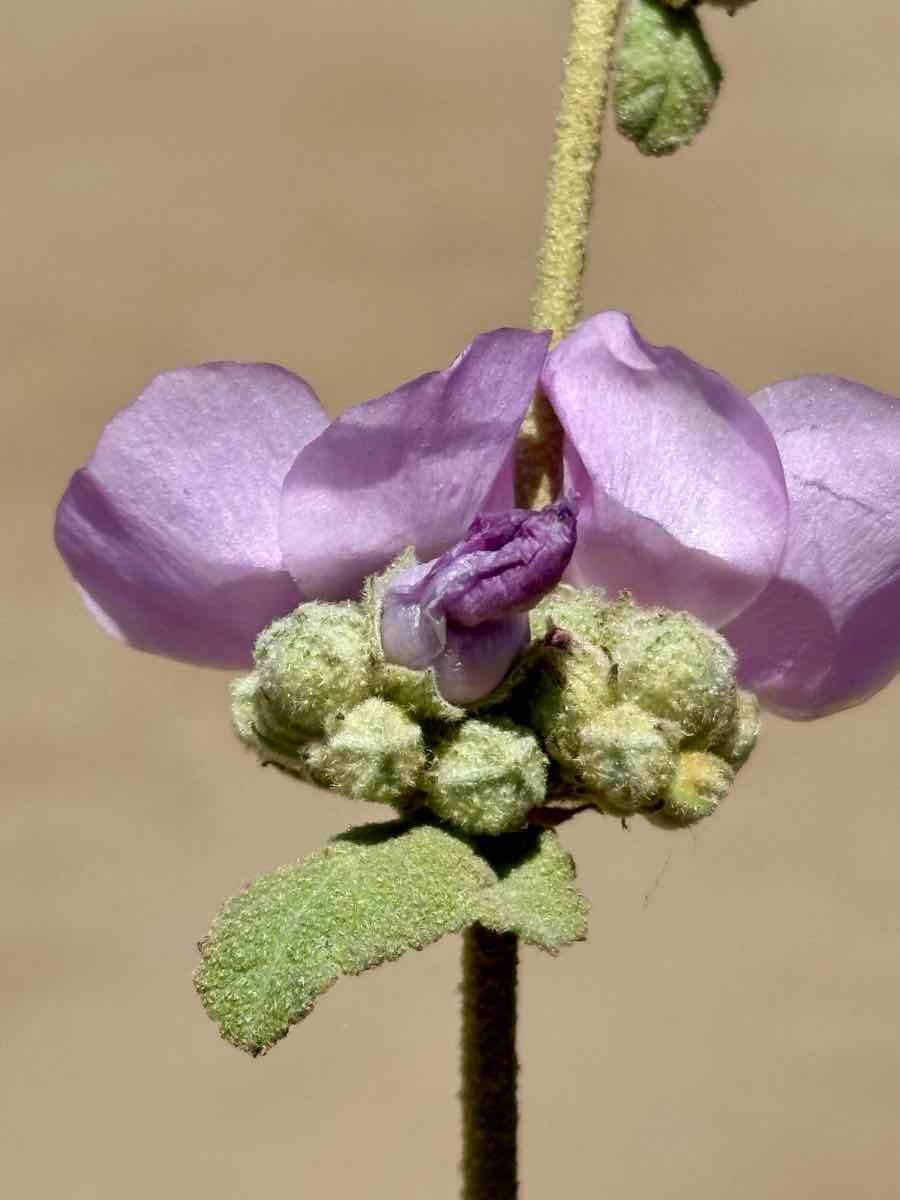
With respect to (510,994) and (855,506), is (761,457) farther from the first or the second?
(510,994)

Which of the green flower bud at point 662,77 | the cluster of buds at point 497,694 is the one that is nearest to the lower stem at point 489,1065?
the cluster of buds at point 497,694

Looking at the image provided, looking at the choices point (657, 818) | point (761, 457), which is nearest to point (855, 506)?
point (761, 457)

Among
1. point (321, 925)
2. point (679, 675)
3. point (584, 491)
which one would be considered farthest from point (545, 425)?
point (321, 925)

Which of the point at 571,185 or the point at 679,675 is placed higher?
the point at 571,185

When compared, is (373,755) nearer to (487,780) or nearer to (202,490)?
(487,780)

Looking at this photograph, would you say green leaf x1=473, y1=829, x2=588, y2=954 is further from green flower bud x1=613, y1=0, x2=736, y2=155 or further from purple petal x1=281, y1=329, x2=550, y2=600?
green flower bud x1=613, y1=0, x2=736, y2=155

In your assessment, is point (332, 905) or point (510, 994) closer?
point (332, 905)

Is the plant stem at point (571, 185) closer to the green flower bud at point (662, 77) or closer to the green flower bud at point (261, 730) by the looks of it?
the green flower bud at point (662, 77)
